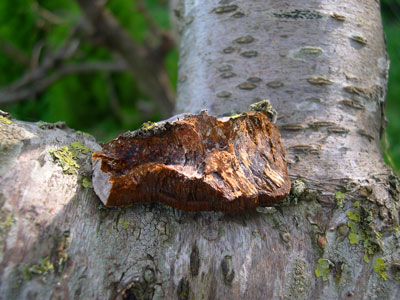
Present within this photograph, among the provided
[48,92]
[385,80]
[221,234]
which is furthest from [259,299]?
[48,92]

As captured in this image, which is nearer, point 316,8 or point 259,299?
point 259,299

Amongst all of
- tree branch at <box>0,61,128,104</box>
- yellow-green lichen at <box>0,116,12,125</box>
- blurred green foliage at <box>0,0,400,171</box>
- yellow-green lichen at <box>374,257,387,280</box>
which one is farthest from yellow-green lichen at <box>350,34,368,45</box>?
blurred green foliage at <box>0,0,400,171</box>

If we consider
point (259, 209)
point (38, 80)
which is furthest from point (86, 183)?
point (38, 80)

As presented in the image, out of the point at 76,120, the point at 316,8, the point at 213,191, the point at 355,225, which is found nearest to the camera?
the point at 213,191

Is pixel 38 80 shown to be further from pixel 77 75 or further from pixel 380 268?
pixel 380 268

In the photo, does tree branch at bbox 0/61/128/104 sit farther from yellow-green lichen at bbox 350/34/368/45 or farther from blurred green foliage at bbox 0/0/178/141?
yellow-green lichen at bbox 350/34/368/45

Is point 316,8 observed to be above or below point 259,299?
above

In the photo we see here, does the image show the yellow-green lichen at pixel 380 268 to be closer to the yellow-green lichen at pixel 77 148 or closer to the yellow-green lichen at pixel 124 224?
the yellow-green lichen at pixel 124 224

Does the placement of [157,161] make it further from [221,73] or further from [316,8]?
[316,8]
